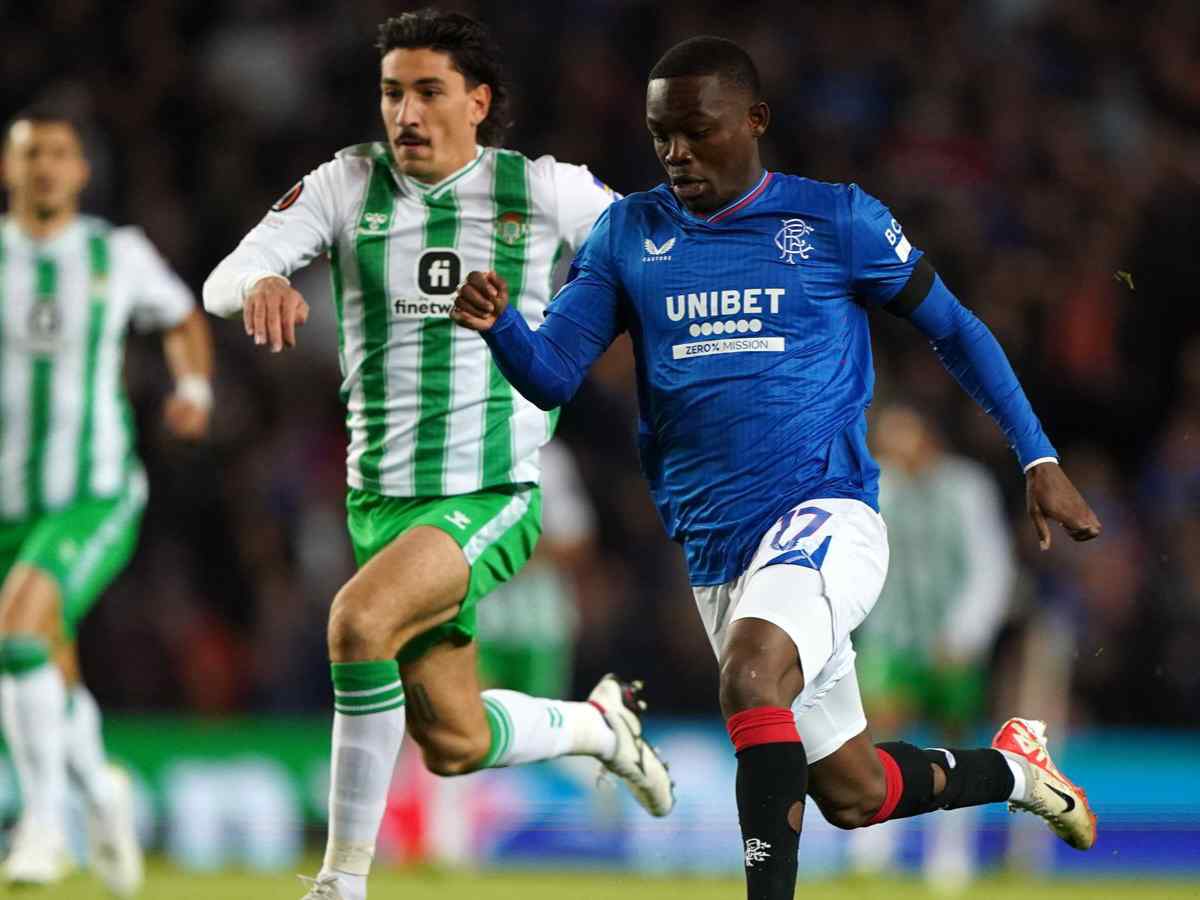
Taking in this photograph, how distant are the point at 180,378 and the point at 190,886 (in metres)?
2.19

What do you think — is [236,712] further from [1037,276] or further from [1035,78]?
[1035,78]

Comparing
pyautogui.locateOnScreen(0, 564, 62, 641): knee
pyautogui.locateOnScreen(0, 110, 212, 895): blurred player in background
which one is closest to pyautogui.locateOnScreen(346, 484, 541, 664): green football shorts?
pyautogui.locateOnScreen(0, 110, 212, 895): blurred player in background

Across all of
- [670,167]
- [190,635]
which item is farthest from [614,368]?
[670,167]

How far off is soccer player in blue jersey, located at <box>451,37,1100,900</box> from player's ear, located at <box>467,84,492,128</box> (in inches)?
39.0

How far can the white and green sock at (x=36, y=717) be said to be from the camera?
24.3 feet

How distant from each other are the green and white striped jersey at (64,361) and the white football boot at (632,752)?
7.57 feet

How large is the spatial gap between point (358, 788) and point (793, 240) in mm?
1900

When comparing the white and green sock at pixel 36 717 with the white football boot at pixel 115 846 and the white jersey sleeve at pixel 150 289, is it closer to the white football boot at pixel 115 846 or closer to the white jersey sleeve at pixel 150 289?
the white football boot at pixel 115 846

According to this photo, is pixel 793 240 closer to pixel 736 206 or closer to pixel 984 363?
pixel 736 206

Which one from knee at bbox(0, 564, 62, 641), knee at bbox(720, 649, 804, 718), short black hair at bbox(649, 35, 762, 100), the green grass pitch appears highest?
short black hair at bbox(649, 35, 762, 100)

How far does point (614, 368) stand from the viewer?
11.9 meters

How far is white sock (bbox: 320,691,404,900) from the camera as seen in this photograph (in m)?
5.67

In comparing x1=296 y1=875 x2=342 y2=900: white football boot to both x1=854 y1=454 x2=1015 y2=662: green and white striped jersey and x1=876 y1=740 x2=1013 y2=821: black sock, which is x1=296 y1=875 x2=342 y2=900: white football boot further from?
x1=854 y1=454 x2=1015 y2=662: green and white striped jersey

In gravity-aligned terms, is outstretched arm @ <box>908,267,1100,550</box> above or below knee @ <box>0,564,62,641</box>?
above
